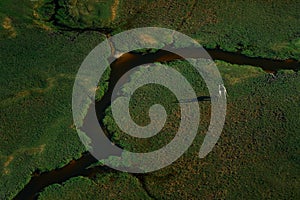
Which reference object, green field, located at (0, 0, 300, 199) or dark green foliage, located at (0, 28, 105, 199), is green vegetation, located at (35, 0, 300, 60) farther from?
dark green foliage, located at (0, 28, 105, 199)

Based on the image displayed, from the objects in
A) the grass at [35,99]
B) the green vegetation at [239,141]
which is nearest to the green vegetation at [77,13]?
the grass at [35,99]

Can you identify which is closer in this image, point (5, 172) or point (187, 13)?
point (5, 172)

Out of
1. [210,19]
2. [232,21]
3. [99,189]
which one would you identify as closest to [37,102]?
[99,189]

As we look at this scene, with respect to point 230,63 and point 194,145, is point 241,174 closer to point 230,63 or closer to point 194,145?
point 194,145

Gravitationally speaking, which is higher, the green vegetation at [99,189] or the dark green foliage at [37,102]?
the dark green foliage at [37,102]

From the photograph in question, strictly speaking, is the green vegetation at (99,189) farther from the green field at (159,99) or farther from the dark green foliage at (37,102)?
the dark green foliage at (37,102)

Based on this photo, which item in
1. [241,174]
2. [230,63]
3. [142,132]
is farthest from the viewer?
[230,63]

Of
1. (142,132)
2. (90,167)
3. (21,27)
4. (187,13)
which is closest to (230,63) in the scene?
(187,13)

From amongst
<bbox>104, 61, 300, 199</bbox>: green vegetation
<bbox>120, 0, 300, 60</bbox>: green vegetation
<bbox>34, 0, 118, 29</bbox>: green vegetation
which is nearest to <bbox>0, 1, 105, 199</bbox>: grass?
<bbox>34, 0, 118, 29</bbox>: green vegetation
